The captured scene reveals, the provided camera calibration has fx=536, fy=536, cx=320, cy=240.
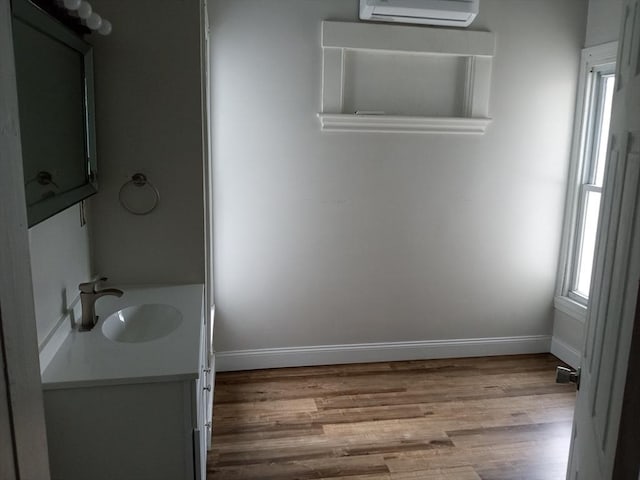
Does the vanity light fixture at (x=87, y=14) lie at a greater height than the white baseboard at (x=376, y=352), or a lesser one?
greater

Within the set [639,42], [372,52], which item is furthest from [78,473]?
[372,52]

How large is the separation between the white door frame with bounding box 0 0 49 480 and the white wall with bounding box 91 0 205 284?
1735 millimetres

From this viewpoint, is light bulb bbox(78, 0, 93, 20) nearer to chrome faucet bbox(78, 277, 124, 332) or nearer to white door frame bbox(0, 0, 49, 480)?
chrome faucet bbox(78, 277, 124, 332)

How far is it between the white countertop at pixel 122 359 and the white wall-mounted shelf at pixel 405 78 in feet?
5.83

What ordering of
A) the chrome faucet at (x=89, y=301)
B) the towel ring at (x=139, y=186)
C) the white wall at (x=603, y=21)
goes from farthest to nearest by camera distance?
the white wall at (x=603, y=21), the towel ring at (x=139, y=186), the chrome faucet at (x=89, y=301)

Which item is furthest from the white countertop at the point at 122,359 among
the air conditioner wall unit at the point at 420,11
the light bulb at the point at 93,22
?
the air conditioner wall unit at the point at 420,11

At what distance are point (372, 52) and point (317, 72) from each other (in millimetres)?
362

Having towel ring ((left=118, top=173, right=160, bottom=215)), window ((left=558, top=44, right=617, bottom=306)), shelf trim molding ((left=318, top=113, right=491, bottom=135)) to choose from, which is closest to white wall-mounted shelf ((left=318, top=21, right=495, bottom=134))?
shelf trim molding ((left=318, top=113, right=491, bottom=135))

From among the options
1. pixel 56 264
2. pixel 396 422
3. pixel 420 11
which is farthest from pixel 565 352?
pixel 56 264

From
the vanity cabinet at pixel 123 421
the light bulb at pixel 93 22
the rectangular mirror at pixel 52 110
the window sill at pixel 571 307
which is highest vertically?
the light bulb at pixel 93 22

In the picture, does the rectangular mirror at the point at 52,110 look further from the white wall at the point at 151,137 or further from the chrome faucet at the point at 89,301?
the chrome faucet at the point at 89,301

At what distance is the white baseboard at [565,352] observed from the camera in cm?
351

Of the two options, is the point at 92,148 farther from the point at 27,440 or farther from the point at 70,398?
the point at 27,440

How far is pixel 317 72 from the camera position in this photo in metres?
3.14
